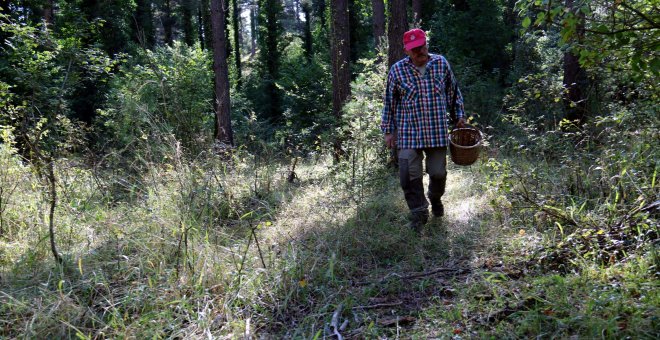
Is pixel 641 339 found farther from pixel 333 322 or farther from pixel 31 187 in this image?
pixel 31 187

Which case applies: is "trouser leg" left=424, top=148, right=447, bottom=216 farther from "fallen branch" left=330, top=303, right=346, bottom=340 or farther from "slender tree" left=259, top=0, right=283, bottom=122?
Result: "slender tree" left=259, top=0, right=283, bottom=122

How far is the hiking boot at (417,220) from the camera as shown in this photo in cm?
460

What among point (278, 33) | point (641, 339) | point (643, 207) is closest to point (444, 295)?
point (641, 339)

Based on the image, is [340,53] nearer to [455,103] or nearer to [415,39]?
[455,103]

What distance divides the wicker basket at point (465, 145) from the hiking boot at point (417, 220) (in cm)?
63

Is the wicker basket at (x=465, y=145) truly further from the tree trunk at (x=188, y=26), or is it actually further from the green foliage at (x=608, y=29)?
the tree trunk at (x=188, y=26)

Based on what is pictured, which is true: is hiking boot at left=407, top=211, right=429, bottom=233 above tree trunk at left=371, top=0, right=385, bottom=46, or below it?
below

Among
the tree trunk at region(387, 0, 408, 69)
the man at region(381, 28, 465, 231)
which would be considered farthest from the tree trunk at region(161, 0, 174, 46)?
the man at region(381, 28, 465, 231)

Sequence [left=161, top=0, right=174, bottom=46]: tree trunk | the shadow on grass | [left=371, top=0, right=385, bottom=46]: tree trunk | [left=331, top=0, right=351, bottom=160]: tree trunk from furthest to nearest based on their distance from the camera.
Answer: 1. [left=161, top=0, right=174, bottom=46]: tree trunk
2. [left=371, top=0, right=385, bottom=46]: tree trunk
3. [left=331, top=0, right=351, bottom=160]: tree trunk
4. the shadow on grass

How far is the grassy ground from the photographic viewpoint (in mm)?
2816

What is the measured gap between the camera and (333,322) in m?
3.01

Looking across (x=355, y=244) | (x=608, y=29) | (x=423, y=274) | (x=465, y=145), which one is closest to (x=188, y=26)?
(x=465, y=145)

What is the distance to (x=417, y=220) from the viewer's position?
464cm

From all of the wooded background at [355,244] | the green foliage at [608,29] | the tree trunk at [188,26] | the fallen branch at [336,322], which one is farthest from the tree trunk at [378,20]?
the tree trunk at [188,26]
